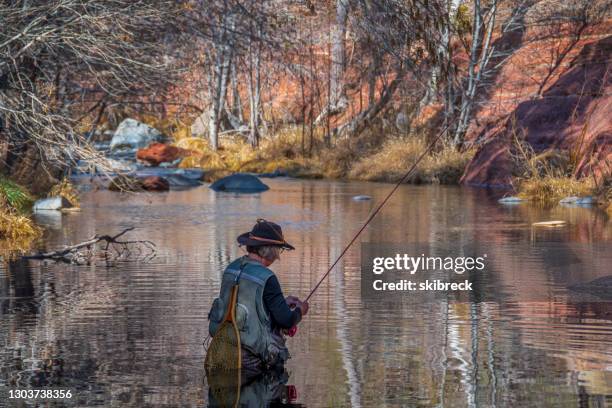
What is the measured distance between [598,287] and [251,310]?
19.6ft

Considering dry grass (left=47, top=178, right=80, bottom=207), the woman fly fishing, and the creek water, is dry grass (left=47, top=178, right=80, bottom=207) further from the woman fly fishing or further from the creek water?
the woman fly fishing

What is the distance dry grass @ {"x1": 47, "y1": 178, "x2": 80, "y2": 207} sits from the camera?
2794cm

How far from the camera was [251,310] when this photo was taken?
9.22 m

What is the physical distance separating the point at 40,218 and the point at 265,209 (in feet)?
15.8

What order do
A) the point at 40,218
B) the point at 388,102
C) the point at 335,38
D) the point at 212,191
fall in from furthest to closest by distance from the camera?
the point at 388,102
the point at 335,38
the point at 212,191
the point at 40,218

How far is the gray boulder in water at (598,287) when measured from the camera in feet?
45.1

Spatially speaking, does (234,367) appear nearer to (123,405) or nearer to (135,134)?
(123,405)

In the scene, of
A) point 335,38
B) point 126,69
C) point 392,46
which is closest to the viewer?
point 392,46

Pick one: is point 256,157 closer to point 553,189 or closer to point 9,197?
A: point 553,189

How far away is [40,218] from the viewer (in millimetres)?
24594

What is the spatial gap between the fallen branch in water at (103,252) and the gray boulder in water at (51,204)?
23.3ft

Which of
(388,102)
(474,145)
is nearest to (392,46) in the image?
(474,145)

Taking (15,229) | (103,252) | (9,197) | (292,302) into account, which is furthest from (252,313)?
(9,197)

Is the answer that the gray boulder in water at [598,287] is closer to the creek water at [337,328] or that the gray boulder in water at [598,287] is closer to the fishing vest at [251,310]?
the creek water at [337,328]
